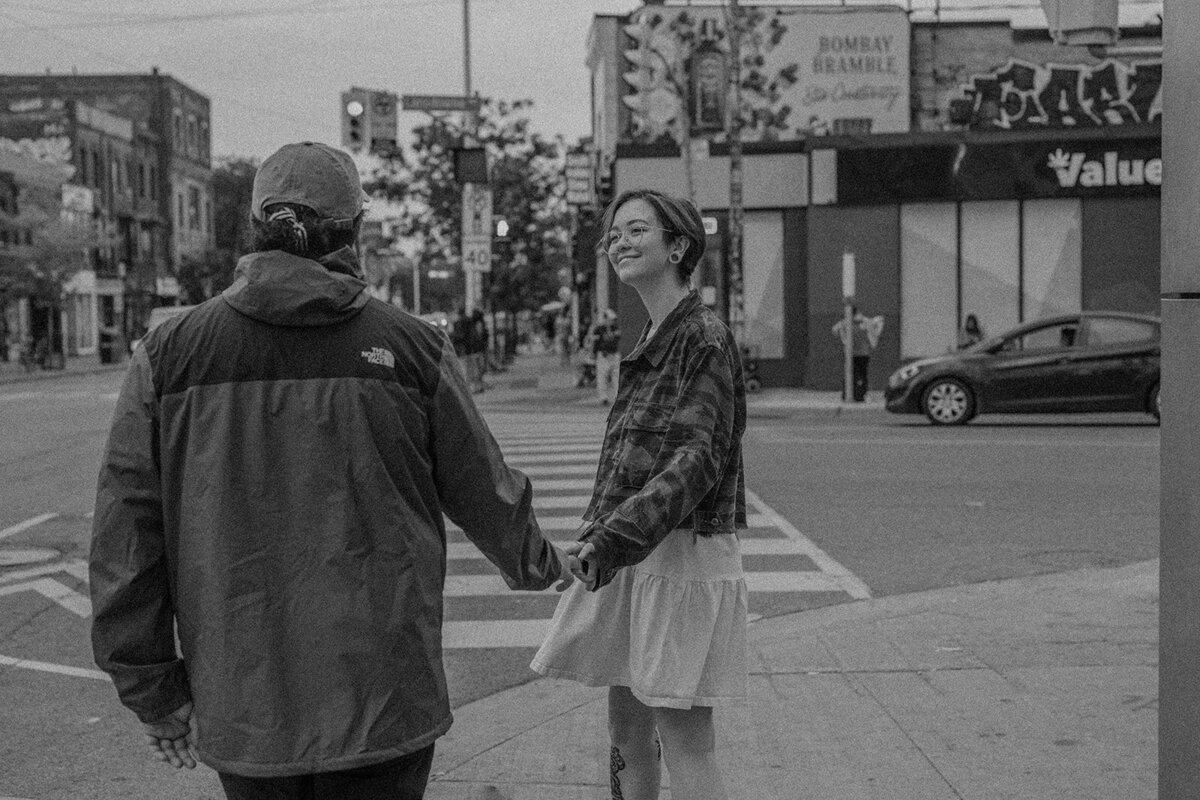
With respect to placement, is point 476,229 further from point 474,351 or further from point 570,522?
point 570,522

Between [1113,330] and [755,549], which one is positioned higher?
[1113,330]

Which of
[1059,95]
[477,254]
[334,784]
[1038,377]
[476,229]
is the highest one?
[1059,95]

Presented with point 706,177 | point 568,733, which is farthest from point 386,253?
point 568,733

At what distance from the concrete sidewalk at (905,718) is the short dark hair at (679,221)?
144 centimetres

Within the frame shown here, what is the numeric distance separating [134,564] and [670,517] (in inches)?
52.8

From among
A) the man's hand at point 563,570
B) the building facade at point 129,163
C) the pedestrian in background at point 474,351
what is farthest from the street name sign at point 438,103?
the building facade at point 129,163

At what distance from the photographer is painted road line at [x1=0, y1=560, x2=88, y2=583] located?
373 inches

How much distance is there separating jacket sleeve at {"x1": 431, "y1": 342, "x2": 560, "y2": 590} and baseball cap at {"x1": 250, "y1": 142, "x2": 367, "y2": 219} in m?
0.35

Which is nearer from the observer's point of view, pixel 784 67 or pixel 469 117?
pixel 469 117

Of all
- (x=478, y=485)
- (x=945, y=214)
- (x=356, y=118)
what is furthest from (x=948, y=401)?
(x=478, y=485)

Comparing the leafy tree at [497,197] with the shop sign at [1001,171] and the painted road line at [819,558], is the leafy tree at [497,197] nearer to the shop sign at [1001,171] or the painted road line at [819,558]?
the shop sign at [1001,171]

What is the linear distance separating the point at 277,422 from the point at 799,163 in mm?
28453

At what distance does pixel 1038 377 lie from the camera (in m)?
20.1

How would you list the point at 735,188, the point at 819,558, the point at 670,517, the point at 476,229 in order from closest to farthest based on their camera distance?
the point at 670,517 → the point at 819,558 → the point at 735,188 → the point at 476,229
